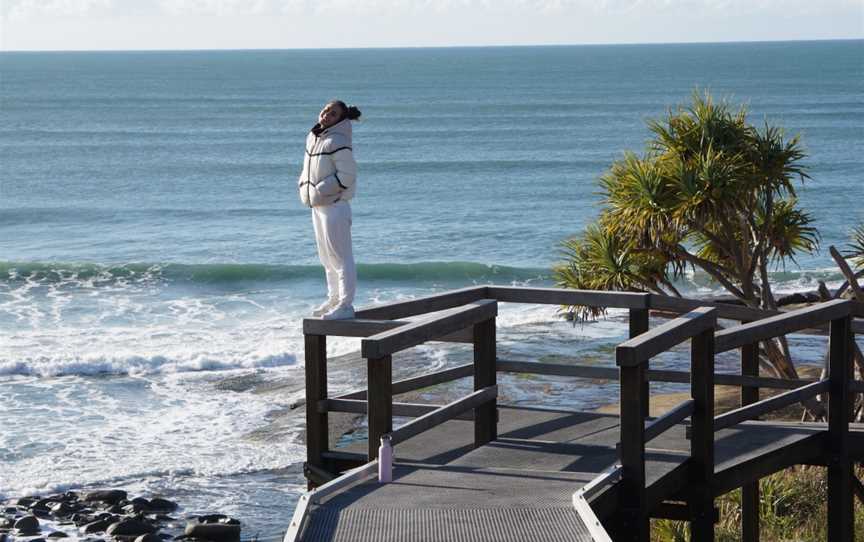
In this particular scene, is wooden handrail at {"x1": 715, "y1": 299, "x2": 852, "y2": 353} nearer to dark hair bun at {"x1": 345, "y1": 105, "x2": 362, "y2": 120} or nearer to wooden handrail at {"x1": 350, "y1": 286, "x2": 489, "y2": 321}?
wooden handrail at {"x1": 350, "y1": 286, "x2": 489, "y2": 321}

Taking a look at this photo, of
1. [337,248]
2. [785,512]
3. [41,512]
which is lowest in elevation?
[41,512]

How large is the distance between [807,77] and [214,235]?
110980mm

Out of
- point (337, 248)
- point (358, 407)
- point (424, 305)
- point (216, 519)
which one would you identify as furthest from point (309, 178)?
point (216, 519)

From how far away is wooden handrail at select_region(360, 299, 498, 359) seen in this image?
804 centimetres

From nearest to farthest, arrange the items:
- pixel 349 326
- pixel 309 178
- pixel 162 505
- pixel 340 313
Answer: pixel 349 326, pixel 340 313, pixel 309 178, pixel 162 505

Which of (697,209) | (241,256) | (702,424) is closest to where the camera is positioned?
(702,424)

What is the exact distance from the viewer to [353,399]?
9602 millimetres

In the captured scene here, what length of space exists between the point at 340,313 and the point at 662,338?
238cm

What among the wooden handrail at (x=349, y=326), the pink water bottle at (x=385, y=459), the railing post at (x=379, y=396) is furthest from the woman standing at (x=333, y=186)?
the pink water bottle at (x=385, y=459)

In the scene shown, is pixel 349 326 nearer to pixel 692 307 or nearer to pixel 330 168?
pixel 330 168

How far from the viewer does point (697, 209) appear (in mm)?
14797

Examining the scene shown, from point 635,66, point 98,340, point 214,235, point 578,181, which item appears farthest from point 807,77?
point 98,340

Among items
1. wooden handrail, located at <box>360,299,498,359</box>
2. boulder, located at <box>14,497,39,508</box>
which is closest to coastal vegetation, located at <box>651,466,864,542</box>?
wooden handrail, located at <box>360,299,498,359</box>

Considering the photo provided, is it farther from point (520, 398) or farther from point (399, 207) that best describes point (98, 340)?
point (399, 207)
